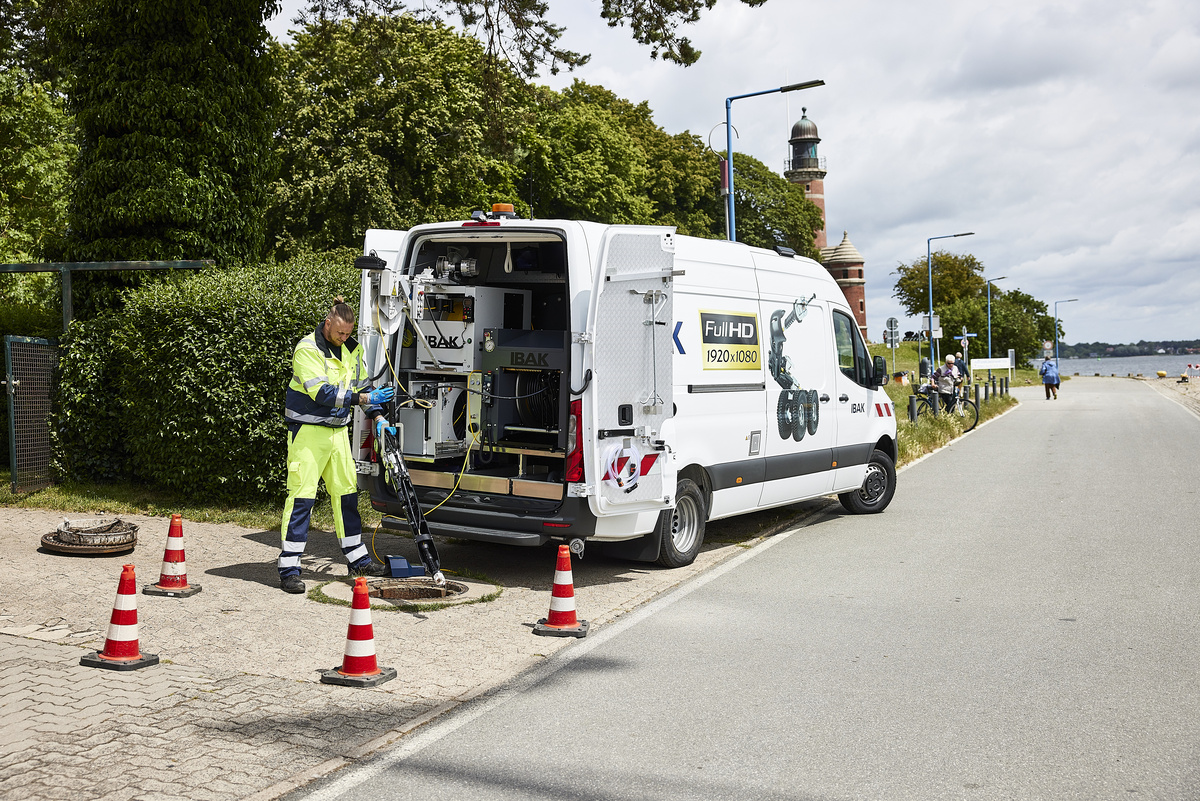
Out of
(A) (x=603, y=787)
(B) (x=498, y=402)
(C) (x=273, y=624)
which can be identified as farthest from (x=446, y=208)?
(A) (x=603, y=787)

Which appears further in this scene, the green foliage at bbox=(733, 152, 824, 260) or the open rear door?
the green foliage at bbox=(733, 152, 824, 260)

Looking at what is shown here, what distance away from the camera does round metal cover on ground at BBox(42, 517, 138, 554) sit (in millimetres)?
8273

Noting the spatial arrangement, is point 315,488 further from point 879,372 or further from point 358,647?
point 879,372

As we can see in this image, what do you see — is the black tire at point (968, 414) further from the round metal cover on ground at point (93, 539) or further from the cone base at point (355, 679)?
the cone base at point (355, 679)

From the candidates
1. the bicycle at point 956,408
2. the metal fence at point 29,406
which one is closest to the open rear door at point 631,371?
the metal fence at point 29,406

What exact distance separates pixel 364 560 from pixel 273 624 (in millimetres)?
1334

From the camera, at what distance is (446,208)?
2966 cm

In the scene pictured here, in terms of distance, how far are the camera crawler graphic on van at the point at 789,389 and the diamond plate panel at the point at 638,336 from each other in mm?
2029

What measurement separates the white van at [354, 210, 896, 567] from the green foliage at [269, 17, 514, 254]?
63.1 ft

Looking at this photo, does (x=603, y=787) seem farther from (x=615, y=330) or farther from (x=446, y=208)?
Result: (x=446, y=208)

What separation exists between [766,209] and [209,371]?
49812 mm

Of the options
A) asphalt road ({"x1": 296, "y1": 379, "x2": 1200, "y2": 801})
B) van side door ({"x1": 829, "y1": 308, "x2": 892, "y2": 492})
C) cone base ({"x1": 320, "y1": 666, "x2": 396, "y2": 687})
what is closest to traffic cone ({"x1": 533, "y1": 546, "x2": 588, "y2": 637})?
asphalt road ({"x1": 296, "y1": 379, "x2": 1200, "y2": 801})

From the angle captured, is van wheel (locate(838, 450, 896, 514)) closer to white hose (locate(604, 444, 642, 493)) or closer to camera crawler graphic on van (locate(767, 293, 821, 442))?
camera crawler graphic on van (locate(767, 293, 821, 442))

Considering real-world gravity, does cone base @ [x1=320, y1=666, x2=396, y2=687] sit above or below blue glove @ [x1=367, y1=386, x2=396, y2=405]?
below
